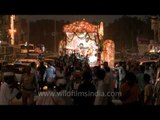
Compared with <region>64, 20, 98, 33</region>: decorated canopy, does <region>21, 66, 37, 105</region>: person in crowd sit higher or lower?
lower

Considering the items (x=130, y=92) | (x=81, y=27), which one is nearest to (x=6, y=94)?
(x=130, y=92)

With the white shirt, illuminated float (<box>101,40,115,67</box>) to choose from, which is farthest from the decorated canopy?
the white shirt

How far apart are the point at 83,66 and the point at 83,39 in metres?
21.1

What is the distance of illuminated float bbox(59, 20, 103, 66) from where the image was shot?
43.4m

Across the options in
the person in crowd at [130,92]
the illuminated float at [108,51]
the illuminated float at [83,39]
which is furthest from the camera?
the illuminated float at [83,39]

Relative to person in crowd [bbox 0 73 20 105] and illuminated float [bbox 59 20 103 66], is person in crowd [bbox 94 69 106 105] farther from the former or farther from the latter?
illuminated float [bbox 59 20 103 66]

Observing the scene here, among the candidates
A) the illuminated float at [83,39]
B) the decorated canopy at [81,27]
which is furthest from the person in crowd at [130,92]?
the decorated canopy at [81,27]

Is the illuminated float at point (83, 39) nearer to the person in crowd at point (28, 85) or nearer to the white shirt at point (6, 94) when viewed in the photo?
the person in crowd at point (28, 85)

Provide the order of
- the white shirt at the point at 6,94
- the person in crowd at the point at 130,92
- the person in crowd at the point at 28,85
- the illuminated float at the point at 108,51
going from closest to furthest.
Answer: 1. the white shirt at the point at 6,94
2. the person in crowd at the point at 130,92
3. the person in crowd at the point at 28,85
4. the illuminated float at the point at 108,51

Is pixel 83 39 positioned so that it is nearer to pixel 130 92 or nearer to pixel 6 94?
pixel 130 92

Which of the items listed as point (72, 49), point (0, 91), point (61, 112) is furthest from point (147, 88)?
point (72, 49)

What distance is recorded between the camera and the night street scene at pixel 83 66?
950 centimetres
